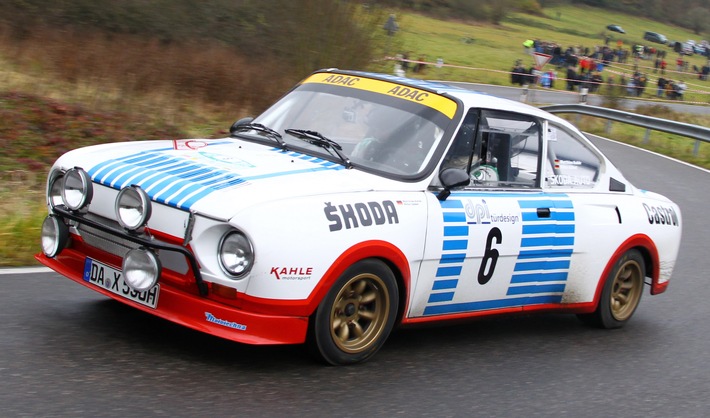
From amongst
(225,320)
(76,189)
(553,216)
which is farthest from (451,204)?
(76,189)

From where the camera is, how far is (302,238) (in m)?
4.99

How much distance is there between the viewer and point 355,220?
5266 millimetres

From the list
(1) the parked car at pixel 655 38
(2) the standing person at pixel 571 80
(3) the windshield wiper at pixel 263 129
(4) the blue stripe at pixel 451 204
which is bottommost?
(2) the standing person at pixel 571 80

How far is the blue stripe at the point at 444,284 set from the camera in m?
5.88

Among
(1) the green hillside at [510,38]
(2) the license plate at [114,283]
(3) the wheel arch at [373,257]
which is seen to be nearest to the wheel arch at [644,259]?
(3) the wheel arch at [373,257]

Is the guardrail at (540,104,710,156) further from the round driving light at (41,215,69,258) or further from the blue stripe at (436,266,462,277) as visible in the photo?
the round driving light at (41,215,69,258)

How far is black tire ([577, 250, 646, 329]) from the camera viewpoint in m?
7.38

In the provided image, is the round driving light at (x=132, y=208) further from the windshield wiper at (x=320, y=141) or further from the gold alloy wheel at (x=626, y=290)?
the gold alloy wheel at (x=626, y=290)

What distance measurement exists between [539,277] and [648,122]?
18.2m

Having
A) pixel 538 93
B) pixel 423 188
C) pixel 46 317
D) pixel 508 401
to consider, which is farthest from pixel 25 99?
pixel 538 93

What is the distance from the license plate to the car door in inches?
62.1

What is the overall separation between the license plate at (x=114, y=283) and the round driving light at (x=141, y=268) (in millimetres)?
81

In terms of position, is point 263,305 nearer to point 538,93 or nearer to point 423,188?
point 423,188

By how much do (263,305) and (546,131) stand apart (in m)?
2.96
